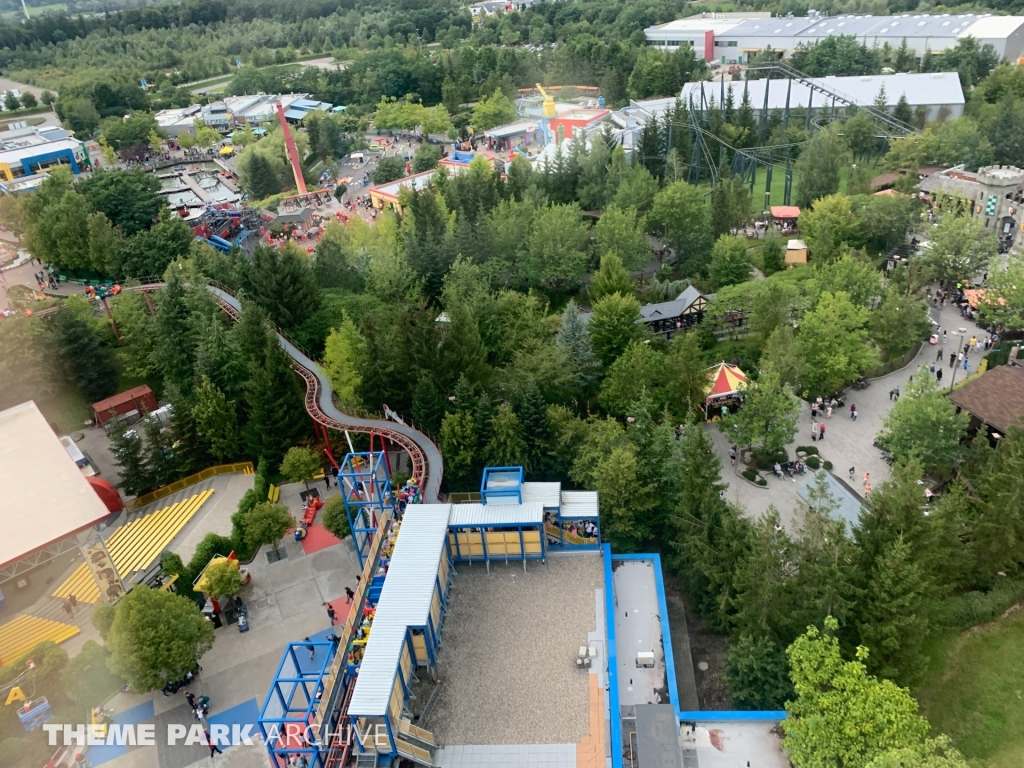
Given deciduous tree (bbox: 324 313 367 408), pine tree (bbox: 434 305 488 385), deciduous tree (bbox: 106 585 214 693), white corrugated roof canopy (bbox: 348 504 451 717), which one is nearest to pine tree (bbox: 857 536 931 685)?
white corrugated roof canopy (bbox: 348 504 451 717)

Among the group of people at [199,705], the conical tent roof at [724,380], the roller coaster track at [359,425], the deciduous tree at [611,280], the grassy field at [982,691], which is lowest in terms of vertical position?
the grassy field at [982,691]

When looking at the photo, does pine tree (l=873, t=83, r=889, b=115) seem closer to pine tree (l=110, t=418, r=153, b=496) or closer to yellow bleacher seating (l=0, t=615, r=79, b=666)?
pine tree (l=110, t=418, r=153, b=496)

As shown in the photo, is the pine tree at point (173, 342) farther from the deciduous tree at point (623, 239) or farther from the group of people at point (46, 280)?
the deciduous tree at point (623, 239)

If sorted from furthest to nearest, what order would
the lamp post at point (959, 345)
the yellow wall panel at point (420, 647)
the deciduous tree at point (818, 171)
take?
the deciduous tree at point (818, 171) → the lamp post at point (959, 345) → the yellow wall panel at point (420, 647)

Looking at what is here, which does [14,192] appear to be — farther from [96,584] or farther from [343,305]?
[96,584]

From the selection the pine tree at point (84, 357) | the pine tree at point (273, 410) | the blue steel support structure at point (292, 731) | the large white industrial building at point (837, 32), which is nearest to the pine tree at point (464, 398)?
the pine tree at point (273, 410)

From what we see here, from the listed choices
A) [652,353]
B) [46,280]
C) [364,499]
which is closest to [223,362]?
[364,499]

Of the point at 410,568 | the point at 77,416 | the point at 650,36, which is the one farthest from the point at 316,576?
the point at 650,36

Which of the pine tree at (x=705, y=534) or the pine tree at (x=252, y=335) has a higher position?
the pine tree at (x=252, y=335)
